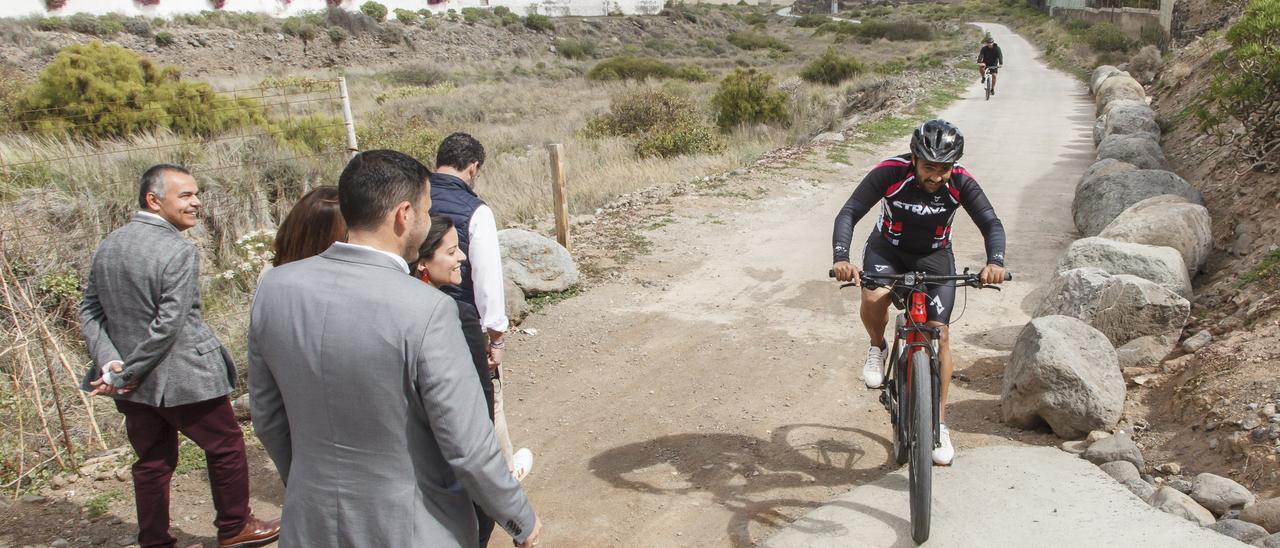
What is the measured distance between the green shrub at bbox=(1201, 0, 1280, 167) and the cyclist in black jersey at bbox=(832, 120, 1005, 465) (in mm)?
5467

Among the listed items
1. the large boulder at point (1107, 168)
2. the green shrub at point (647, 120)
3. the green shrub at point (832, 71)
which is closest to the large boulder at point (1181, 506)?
the large boulder at point (1107, 168)

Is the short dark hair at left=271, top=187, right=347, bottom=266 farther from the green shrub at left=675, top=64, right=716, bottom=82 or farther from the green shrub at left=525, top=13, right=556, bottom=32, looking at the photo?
the green shrub at left=525, top=13, right=556, bottom=32

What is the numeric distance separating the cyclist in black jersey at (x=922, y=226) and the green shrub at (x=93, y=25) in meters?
39.4

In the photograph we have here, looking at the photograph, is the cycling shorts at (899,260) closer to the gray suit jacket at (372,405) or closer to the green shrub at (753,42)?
the gray suit jacket at (372,405)

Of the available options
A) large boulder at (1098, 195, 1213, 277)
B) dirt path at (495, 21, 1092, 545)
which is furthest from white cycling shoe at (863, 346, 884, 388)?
large boulder at (1098, 195, 1213, 277)

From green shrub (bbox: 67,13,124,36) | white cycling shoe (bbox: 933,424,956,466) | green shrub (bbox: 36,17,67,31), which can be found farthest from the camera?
green shrub (bbox: 67,13,124,36)

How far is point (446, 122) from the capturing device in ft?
75.8

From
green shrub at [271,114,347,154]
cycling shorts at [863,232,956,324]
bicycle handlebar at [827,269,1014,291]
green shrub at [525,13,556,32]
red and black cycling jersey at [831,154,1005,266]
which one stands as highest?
green shrub at [525,13,556,32]

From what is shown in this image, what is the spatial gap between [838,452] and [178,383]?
338 cm

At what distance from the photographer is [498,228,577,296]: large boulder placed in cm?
797

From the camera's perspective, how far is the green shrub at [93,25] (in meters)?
34.9

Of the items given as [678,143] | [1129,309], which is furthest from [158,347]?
[678,143]

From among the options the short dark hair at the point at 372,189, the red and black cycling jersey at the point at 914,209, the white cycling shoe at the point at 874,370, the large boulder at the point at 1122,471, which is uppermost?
the short dark hair at the point at 372,189

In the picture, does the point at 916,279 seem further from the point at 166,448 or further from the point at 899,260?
the point at 166,448
